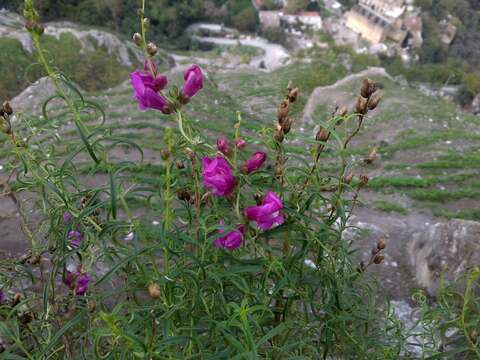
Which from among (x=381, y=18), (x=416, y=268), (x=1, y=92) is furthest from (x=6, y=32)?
(x=381, y=18)

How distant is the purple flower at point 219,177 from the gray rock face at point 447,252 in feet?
13.5

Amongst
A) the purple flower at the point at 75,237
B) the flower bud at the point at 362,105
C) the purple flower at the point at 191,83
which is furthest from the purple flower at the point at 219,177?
the purple flower at the point at 75,237

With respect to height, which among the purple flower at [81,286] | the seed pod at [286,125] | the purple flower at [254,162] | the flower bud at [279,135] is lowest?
the purple flower at [81,286]

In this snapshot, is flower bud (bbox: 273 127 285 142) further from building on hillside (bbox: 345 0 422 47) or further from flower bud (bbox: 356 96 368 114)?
building on hillside (bbox: 345 0 422 47)

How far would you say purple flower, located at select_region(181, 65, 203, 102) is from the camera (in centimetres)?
122

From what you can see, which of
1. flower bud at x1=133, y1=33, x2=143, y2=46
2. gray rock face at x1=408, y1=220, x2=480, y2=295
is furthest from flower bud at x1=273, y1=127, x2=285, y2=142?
gray rock face at x1=408, y1=220, x2=480, y2=295

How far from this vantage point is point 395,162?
8797 mm

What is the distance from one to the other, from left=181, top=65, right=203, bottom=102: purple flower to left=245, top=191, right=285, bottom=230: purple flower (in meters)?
0.37

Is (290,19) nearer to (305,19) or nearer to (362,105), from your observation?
(305,19)

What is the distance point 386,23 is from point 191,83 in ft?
178

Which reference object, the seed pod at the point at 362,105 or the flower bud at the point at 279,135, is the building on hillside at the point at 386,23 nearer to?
the seed pod at the point at 362,105

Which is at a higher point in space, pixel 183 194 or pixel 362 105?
pixel 362 105

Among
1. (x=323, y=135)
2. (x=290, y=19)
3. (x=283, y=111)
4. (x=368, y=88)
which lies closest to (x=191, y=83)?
(x=283, y=111)

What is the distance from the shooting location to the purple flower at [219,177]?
1116mm
